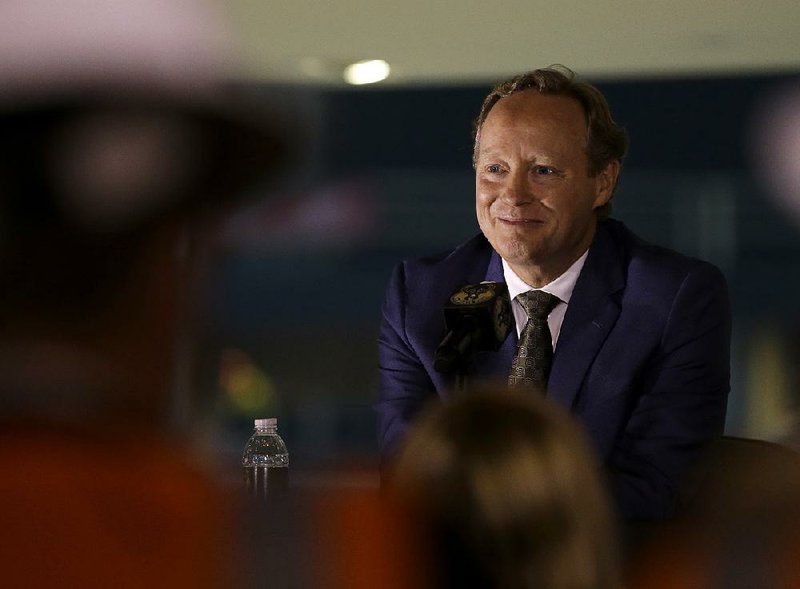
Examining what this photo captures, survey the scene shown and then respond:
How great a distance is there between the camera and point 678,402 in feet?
6.08

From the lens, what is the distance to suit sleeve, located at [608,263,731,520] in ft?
5.74

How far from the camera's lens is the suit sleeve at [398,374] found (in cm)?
190

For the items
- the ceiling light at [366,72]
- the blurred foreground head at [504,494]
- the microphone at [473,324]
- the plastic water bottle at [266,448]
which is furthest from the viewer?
the ceiling light at [366,72]

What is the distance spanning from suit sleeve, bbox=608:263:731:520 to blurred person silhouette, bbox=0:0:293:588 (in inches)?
53.4

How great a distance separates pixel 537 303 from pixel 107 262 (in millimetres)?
1619

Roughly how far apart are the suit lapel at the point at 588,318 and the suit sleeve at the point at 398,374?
0.65 feet

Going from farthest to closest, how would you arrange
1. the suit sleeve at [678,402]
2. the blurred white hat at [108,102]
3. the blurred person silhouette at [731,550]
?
the suit sleeve at [678,402], the blurred person silhouette at [731,550], the blurred white hat at [108,102]

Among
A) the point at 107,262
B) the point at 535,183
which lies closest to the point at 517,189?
the point at 535,183

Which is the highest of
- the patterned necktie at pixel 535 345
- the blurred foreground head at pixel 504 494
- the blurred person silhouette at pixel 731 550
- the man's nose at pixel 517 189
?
the man's nose at pixel 517 189

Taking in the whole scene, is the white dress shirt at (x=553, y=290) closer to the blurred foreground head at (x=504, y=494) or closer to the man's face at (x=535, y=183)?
the man's face at (x=535, y=183)

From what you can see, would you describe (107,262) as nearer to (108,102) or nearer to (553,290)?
(108,102)

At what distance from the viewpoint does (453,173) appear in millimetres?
7031

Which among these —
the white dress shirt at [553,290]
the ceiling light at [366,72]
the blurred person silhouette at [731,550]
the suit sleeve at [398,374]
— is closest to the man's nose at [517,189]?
the white dress shirt at [553,290]

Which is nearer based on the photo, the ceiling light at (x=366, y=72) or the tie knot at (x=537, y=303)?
the tie knot at (x=537, y=303)
